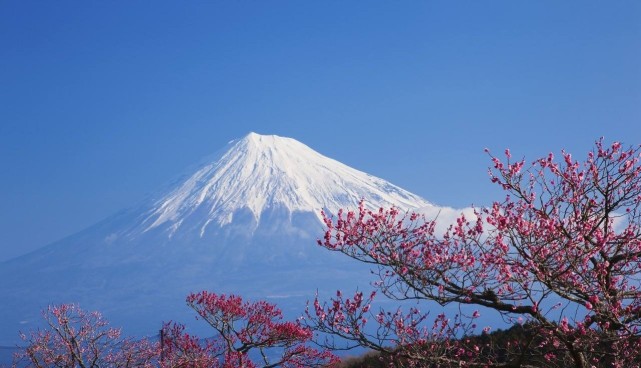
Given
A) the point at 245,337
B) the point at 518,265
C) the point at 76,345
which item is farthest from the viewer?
the point at 245,337

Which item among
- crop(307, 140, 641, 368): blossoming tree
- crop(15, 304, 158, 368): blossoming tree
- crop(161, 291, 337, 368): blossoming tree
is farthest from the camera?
crop(161, 291, 337, 368): blossoming tree

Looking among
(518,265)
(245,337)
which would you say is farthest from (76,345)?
(518,265)

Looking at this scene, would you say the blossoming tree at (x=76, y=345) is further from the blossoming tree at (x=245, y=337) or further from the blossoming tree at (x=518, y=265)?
the blossoming tree at (x=518, y=265)

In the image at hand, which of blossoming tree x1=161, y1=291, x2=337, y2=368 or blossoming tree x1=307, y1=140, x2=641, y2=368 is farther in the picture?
blossoming tree x1=161, y1=291, x2=337, y2=368

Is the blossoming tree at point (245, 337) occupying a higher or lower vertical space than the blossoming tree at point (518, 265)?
higher

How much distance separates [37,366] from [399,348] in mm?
10252

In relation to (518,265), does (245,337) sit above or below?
above

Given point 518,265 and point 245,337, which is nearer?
point 518,265

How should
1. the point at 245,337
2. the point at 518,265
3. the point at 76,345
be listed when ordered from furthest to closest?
the point at 245,337 → the point at 76,345 → the point at 518,265

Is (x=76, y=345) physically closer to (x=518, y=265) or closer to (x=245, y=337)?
(x=245, y=337)

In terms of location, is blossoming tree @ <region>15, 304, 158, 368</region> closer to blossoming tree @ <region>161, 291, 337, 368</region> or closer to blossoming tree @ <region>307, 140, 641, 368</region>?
blossoming tree @ <region>161, 291, 337, 368</region>

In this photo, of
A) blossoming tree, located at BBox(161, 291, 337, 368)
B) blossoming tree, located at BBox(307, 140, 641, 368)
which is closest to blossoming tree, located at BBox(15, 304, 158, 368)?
blossoming tree, located at BBox(161, 291, 337, 368)

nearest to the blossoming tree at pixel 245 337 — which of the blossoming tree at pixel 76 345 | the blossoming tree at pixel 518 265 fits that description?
the blossoming tree at pixel 76 345

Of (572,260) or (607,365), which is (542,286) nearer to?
(572,260)
